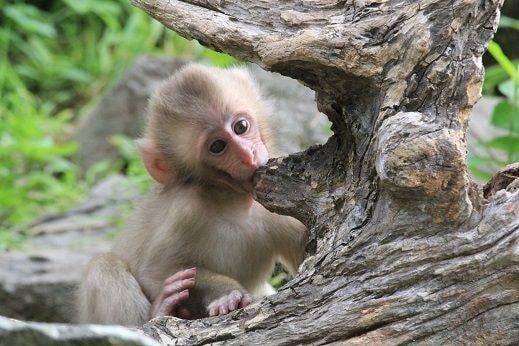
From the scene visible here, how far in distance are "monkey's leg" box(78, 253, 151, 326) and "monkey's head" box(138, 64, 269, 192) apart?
0.57 meters

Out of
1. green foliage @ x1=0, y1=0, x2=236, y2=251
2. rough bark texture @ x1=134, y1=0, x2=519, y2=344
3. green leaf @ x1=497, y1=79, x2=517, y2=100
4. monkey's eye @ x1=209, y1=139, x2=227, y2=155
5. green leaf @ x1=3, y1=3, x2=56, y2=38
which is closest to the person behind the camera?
rough bark texture @ x1=134, y1=0, x2=519, y2=344

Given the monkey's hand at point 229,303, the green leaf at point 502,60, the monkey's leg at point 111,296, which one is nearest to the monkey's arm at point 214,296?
the monkey's hand at point 229,303

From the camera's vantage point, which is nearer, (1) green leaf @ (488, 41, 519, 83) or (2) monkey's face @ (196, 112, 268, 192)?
(2) monkey's face @ (196, 112, 268, 192)

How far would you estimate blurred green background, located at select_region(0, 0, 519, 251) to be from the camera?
9.05 m

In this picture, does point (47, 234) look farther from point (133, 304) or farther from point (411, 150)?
point (411, 150)

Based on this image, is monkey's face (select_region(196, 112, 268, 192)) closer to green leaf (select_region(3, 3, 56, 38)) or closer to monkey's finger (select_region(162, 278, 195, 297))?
monkey's finger (select_region(162, 278, 195, 297))

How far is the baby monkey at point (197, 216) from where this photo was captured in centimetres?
481

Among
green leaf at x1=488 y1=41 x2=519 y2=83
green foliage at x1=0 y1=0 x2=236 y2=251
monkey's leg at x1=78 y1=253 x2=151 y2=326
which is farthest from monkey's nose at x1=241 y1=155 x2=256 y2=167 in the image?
green foliage at x1=0 y1=0 x2=236 y2=251

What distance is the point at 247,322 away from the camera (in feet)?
11.8

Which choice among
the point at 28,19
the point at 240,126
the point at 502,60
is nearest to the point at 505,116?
the point at 502,60

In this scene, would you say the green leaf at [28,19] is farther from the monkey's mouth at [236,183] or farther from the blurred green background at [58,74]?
the monkey's mouth at [236,183]

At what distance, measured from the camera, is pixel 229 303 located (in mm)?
4195

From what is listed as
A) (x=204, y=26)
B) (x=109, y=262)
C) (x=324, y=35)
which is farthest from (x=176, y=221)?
(x=324, y=35)

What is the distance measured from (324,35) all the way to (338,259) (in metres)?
0.86
